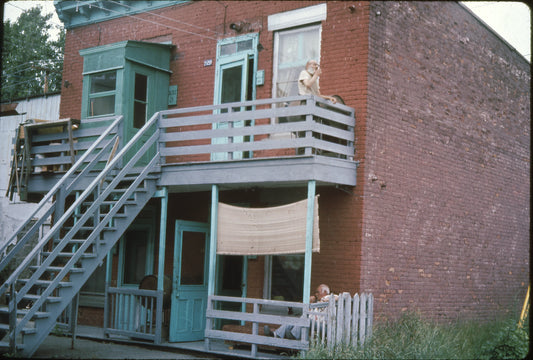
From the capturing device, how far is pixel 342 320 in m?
10.2

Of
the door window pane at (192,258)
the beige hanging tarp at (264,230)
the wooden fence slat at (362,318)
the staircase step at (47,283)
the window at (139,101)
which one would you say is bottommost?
the wooden fence slat at (362,318)

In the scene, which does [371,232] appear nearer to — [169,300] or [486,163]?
[169,300]

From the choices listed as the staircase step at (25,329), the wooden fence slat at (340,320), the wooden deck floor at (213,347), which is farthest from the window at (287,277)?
the staircase step at (25,329)

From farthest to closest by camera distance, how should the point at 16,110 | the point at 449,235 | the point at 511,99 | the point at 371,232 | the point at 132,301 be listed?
the point at 16,110 → the point at 511,99 → the point at 449,235 → the point at 132,301 → the point at 371,232

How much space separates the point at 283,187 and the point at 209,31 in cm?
422

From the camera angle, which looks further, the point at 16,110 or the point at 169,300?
the point at 16,110

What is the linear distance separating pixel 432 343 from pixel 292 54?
6.15 m

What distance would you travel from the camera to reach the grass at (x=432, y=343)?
9695mm

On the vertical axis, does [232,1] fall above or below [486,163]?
above

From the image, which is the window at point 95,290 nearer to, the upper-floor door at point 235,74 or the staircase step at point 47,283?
the upper-floor door at point 235,74

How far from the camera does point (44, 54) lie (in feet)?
104

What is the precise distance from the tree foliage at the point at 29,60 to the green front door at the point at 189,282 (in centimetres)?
1920

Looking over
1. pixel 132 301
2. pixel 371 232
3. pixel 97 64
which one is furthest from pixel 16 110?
pixel 371 232

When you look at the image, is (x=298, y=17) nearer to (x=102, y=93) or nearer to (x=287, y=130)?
(x=287, y=130)
